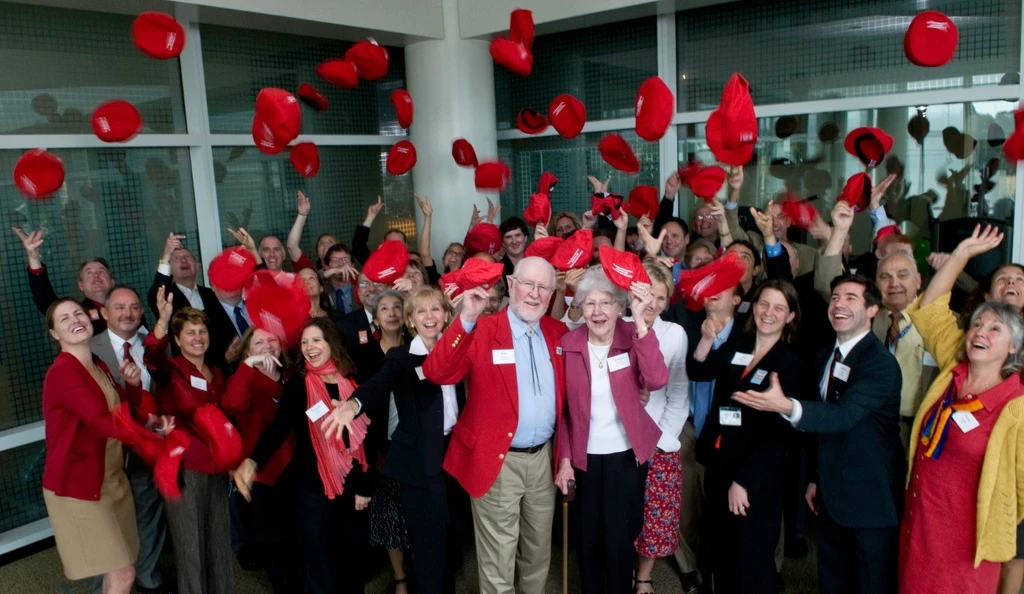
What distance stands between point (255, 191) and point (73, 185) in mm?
1224

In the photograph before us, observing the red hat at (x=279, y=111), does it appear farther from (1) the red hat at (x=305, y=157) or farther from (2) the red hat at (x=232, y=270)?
(2) the red hat at (x=232, y=270)

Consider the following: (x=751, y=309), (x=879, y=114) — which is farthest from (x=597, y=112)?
(x=751, y=309)

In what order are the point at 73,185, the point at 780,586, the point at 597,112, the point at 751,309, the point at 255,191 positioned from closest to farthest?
the point at 751,309 → the point at 780,586 → the point at 73,185 → the point at 255,191 → the point at 597,112

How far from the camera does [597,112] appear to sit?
6.14 m

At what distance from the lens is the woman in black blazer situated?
2994mm

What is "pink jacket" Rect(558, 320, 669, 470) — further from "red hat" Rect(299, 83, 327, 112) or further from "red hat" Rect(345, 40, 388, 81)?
"red hat" Rect(299, 83, 327, 112)

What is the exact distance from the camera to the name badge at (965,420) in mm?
2619

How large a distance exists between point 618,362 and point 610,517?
2.06ft

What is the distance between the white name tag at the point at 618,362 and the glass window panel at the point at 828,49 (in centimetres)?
320

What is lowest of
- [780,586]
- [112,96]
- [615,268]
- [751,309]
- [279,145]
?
[780,586]

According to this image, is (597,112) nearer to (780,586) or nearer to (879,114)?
(879,114)

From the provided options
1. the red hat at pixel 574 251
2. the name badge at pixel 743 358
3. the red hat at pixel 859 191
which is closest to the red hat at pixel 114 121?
the red hat at pixel 574 251

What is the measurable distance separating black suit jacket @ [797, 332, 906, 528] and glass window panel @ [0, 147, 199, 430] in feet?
13.5

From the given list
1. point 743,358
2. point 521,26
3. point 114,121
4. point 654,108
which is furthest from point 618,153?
point 114,121
